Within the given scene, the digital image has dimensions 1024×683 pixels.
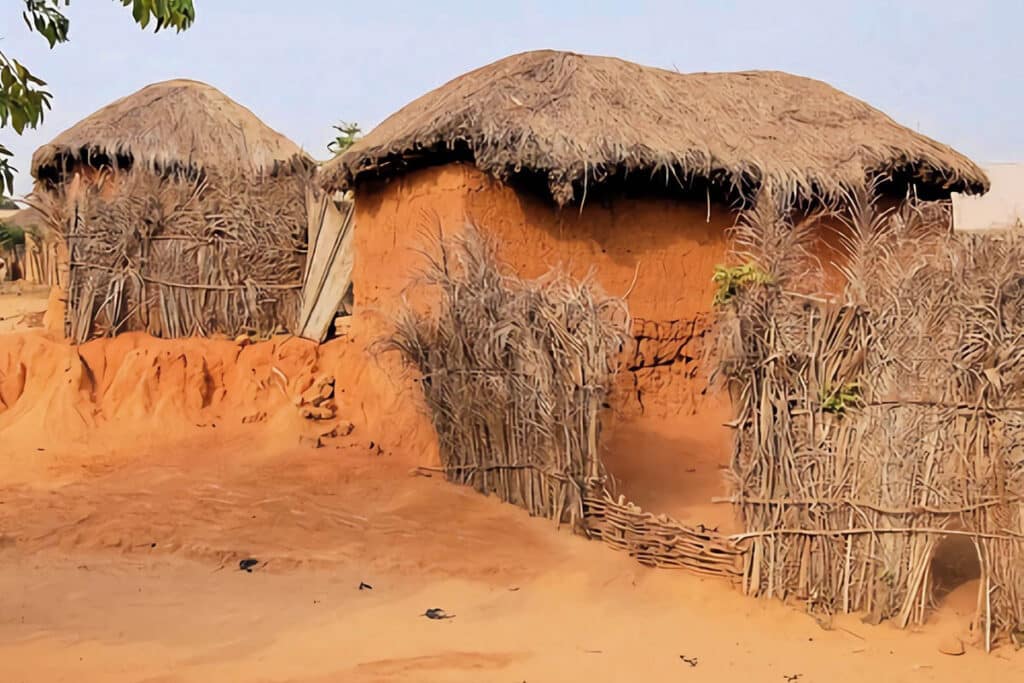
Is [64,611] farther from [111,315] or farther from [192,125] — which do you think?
[192,125]

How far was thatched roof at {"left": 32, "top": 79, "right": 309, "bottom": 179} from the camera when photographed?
12430 mm

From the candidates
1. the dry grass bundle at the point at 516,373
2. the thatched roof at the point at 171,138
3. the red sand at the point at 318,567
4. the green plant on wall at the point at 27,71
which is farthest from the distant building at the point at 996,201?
the green plant on wall at the point at 27,71

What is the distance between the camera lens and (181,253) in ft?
36.7

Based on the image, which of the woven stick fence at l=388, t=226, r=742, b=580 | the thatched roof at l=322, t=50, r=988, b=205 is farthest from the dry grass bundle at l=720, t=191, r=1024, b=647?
the thatched roof at l=322, t=50, r=988, b=205

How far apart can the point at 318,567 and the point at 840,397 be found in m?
3.12

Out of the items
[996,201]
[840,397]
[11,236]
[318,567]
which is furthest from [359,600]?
[11,236]

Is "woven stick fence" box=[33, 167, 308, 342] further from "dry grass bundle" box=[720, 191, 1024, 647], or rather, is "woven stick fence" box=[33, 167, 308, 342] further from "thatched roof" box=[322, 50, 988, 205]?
"dry grass bundle" box=[720, 191, 1024, 647]

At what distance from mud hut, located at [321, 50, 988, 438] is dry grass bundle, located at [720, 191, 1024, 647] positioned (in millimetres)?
3307

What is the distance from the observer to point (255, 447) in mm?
9531

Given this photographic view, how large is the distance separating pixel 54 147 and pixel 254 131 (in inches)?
88.0

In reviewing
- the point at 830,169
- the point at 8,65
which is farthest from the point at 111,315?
the point at 8,65

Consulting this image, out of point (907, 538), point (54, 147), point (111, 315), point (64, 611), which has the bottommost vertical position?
point (64, 611)

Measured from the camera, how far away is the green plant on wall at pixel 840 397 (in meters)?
5.20

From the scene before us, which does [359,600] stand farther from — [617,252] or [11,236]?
[11,236]
